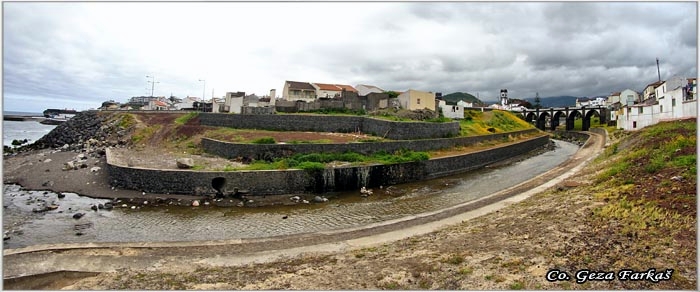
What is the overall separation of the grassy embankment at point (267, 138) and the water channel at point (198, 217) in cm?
336

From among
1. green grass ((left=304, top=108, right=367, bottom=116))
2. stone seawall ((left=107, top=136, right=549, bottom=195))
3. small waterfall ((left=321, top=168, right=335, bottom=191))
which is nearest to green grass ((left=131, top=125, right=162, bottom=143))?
stone seawall ((left=107, top=136, right=549, bottom=195))

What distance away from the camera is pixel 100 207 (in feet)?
56.2

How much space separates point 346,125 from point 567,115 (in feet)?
198

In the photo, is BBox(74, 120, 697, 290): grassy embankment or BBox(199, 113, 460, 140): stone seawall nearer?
BBox(74, 120, 697, 290): grassy embankment

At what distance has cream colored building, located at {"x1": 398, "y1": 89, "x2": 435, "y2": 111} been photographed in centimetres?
3856

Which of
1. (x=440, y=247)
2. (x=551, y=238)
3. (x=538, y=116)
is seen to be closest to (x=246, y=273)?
(x=440, y=247)

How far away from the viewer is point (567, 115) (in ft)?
243

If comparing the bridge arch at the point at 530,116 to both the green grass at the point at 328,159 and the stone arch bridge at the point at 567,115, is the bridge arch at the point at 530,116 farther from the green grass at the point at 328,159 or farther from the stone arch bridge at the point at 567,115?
the green grass at the point at 328,159

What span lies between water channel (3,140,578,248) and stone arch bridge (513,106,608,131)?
58949 millimetres

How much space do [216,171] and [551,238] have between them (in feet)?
52.6

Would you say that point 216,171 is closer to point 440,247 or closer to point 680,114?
point 440,247

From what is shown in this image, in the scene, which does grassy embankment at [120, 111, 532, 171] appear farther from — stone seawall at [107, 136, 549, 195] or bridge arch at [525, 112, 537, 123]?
bridge arch at [525, 112, 537, 123]

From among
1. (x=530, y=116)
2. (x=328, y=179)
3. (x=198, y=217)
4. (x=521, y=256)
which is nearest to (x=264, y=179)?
(x=328, y=179)

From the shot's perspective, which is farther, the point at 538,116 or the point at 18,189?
the point at 538,116
